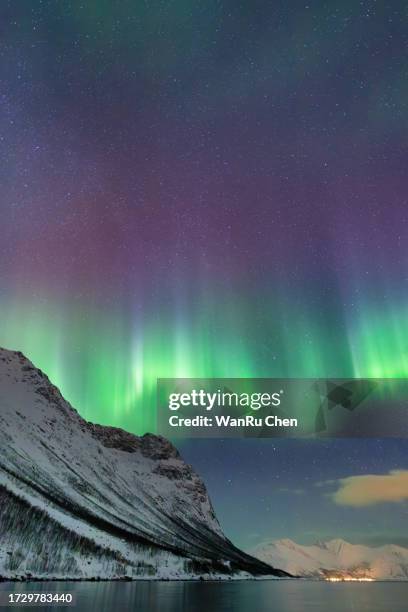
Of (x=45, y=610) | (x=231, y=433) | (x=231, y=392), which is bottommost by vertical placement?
(x=45, y=610)

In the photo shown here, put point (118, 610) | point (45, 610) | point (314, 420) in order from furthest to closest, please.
Answer: point (314, 420) < point (118, 610) < point (45, 610)

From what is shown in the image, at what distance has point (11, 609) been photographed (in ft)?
214

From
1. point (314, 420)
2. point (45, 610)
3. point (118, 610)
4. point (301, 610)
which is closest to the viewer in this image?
point (45, 610)

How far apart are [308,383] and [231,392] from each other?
1080 centimetres

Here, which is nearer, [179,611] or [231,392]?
[179,611]

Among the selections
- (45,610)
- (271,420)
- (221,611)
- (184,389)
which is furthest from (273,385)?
(45,610)

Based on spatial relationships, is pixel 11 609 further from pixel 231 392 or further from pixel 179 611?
pixel 231 392

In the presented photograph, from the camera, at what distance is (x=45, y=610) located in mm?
63625

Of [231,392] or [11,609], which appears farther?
[231,392]

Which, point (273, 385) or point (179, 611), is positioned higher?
point (273, 385)

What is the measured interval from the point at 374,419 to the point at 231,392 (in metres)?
20.7

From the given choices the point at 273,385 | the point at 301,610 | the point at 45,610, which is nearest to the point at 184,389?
the point at 273,385

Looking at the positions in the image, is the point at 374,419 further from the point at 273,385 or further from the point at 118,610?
the point at 118,610

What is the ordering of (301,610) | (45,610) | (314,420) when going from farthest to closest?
1. (301,610)
2. (314,420)
3. (45,610)
